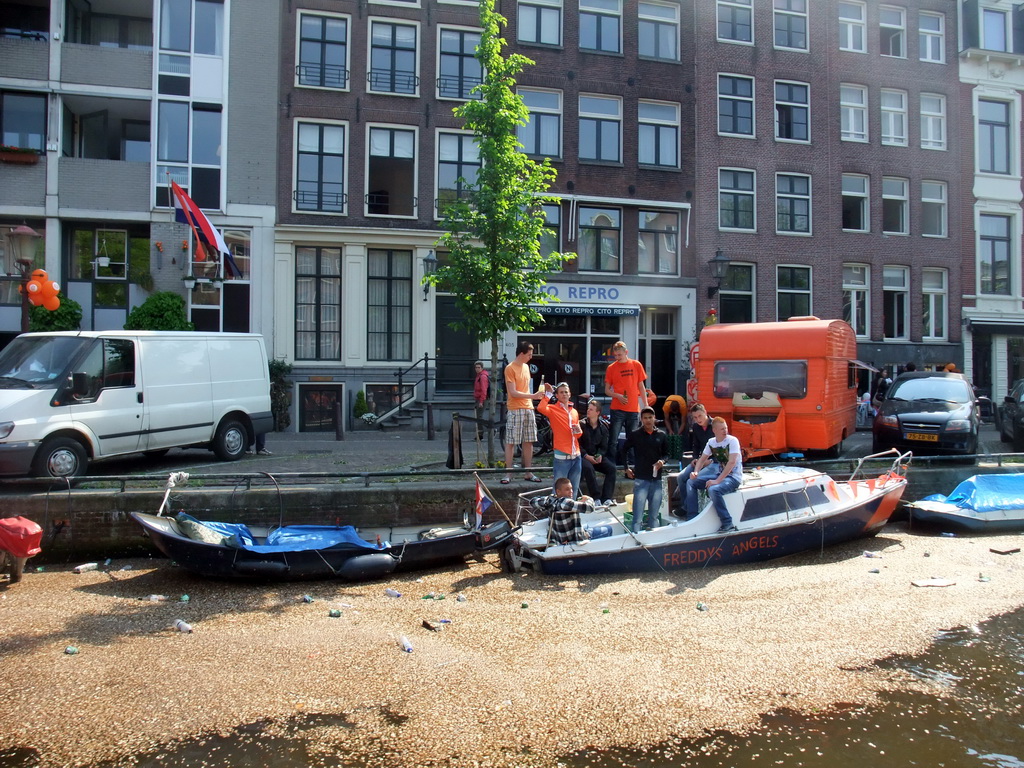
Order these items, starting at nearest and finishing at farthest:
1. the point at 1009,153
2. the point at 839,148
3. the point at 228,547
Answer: the point at 228,547 → the point at 839,148 → the point at 1009,153

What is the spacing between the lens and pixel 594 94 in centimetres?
2370

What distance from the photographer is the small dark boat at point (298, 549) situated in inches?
351

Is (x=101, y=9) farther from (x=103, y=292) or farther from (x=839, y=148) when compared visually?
(x=839, y=148)

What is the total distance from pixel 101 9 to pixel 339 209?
8.21 metres

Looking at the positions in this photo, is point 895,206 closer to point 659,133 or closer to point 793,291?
point 793,291

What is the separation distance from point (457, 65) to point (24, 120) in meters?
11.2

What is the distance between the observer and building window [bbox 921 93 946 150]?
87.7 feet

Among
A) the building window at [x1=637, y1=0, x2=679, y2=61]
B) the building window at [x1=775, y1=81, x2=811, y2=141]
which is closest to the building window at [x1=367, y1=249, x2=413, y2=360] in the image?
the building window at [x1=637, y1=0, x2=679, y2=61]

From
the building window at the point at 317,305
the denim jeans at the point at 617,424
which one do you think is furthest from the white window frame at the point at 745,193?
the denim jeans at the point at 617,424

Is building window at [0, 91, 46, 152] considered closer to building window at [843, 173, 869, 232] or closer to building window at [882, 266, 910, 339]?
building window at [843, 173, 869, 232]

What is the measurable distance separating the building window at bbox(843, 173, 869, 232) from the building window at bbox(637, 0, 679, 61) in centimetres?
694

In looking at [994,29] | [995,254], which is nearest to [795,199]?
[995,254]

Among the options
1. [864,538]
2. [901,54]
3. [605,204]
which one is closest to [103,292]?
[605,204]

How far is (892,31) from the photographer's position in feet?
Result: 87.0
